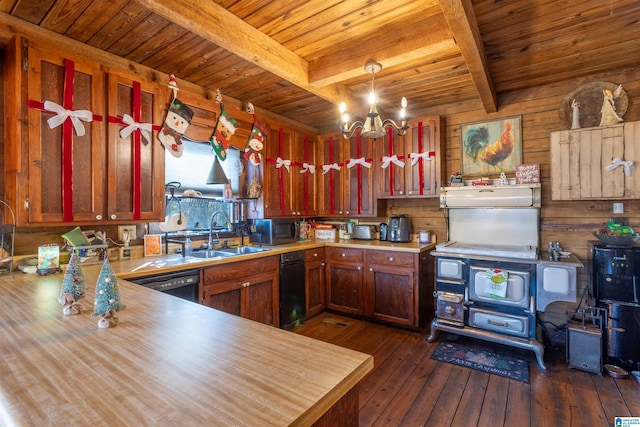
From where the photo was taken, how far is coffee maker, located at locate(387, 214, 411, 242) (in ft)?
11.7

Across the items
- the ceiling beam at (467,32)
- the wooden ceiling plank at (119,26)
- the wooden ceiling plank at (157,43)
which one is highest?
the wooden ceiling plank at (119,26)

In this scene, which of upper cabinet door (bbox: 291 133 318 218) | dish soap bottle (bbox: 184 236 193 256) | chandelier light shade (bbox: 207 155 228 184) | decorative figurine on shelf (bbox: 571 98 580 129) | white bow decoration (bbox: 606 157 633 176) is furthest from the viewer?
upper cabinet door (bbox: 291 133 318 218)

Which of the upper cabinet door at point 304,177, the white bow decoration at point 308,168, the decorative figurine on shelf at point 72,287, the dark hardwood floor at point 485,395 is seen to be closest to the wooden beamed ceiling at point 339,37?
the upper cabinet door at point 304,177

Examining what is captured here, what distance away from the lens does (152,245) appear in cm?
264

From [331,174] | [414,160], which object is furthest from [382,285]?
[331,174]

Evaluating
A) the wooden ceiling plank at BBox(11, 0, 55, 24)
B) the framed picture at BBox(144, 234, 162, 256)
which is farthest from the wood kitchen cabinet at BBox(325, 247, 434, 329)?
the wooden ceiling plank at BBox(11, 0, 55, 24)

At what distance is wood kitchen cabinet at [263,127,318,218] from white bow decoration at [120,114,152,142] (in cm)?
122

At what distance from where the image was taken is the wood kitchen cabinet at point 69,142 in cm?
183

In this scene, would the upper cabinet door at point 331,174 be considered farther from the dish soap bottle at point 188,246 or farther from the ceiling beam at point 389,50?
the dish soap bottle at point 188,246

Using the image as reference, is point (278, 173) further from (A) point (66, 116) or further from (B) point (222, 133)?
(A) point (66, 116)

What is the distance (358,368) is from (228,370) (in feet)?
1.07

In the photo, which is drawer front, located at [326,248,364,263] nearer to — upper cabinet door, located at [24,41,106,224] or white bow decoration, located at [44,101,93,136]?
upper cabinet door, located at [24,41,106,224]

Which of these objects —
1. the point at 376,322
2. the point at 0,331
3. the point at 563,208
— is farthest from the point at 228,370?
the point at 563,208

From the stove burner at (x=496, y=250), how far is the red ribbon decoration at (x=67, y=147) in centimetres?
295
